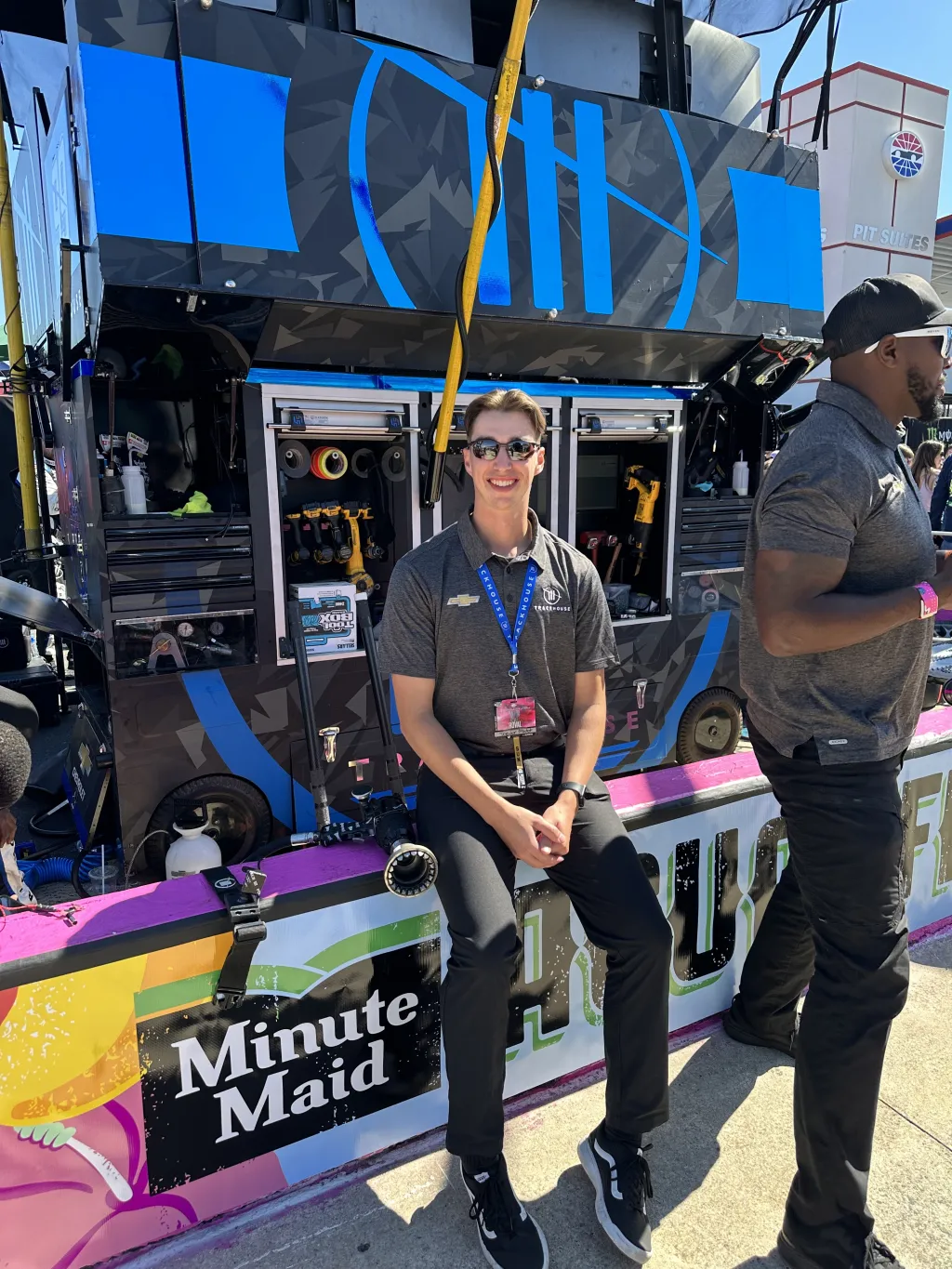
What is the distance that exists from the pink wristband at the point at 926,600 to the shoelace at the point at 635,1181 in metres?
1.42

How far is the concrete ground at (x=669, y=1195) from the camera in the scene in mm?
1861

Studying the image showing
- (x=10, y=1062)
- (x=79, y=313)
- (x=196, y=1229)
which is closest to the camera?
(x=10, y=1062)

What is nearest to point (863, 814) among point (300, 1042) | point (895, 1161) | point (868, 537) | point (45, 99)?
point (868, 537)

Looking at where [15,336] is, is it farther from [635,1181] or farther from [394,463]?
[635,1181]

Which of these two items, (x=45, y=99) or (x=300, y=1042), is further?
(x=45, y=99)

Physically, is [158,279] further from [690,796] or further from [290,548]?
[690,796]

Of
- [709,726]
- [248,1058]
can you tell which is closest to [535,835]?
[248,1058]

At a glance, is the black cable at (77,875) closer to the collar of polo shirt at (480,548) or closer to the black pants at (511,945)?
the black pants at (511,945)

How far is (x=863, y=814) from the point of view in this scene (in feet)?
5.86

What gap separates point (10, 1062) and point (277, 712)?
2.39 meters

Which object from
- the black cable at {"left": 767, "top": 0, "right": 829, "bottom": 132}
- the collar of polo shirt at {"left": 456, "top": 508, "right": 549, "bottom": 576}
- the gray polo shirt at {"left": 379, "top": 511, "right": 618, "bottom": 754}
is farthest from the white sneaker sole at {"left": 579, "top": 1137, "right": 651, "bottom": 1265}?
the black cable at {"left": 767, "top": 0, "right": 829, "bottom": 132}

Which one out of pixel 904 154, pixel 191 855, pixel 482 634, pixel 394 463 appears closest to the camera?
pixel 482 634

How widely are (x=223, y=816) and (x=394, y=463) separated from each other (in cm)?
198

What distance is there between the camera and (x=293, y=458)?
12.9ft
